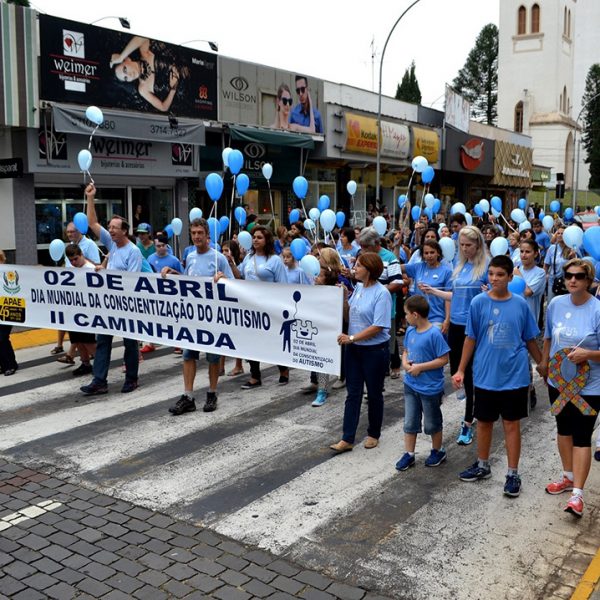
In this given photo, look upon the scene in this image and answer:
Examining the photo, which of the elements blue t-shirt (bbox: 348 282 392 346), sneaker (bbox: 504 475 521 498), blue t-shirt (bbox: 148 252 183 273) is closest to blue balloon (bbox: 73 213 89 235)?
blue t-shirt (bbox: 148 252 183 273)

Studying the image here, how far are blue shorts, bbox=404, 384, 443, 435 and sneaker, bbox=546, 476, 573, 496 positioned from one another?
931 millimetres

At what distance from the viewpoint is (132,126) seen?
632 inches

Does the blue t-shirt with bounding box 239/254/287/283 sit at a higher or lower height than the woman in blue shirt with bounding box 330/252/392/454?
higher

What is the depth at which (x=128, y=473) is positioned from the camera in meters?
5.71

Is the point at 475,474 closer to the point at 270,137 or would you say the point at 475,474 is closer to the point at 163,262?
the point at 163,262

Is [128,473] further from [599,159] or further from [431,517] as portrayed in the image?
[599,159]

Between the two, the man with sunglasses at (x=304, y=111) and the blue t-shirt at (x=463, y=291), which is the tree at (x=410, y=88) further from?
the blue t-shirt at (x=463, y=291)

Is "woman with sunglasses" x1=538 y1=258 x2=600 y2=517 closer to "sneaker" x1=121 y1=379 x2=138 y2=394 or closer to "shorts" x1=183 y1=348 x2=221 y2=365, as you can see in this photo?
"shorts" x1=183 y1=348 x2=221 y2=365

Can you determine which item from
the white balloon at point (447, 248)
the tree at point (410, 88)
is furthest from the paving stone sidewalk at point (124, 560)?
the tree at point (410, 88)

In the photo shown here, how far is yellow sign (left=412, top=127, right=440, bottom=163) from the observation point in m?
27.8

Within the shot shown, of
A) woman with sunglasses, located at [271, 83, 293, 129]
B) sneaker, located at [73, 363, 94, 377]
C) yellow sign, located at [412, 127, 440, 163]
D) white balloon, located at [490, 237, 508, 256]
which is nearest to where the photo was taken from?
white balloon, located at [490, 237, 508, 256]

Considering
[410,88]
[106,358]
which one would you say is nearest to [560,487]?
[106,358]

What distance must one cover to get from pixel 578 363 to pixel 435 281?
7.10 feet

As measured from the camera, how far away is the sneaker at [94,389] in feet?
26.2
